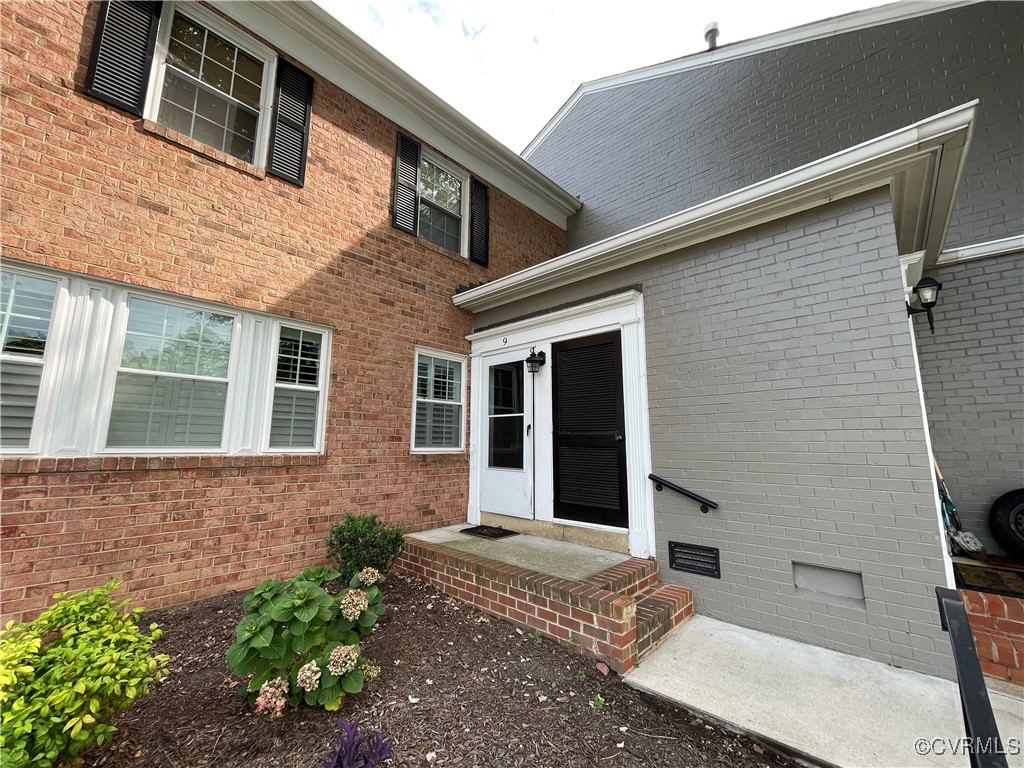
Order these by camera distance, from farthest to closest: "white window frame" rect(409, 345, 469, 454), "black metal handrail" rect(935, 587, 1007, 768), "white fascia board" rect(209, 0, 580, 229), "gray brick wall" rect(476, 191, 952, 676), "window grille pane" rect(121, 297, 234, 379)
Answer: "white window frame" rect(409, 345, 469, 454)
"white fascia board" rect(209, 0, 580, 229)
"window grille pane" rect(121, 297, 234, 379)
"gray brick wall" rect(476, 191, 952, 676)
"black metal handrail" rect(935, 587, 1007, 768)

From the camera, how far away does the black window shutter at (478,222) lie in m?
6.39

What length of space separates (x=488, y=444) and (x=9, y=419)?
421 centimetres

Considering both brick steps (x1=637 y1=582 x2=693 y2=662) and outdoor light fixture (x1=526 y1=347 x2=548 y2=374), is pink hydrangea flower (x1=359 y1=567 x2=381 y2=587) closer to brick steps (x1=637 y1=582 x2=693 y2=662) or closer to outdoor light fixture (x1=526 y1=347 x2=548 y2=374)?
brick steps (x1=637 y1=582 x2=693 y2=662)

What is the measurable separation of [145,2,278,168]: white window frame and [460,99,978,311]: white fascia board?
3.44 metres

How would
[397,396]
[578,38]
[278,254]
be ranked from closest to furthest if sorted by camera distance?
1. [278,254]
2. [397,396]
3. [578,38]

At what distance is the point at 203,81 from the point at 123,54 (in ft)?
2.04

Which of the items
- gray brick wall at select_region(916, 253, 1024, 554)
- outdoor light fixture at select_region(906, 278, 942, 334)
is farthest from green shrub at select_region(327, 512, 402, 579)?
gray brick wall at select_region(916, 253, 1024, 554)

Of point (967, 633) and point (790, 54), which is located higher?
point (790, 54)

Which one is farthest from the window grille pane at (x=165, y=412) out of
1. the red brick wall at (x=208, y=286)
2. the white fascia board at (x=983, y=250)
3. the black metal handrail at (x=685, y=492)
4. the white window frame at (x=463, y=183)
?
the white fascia board at (x=983, y=250)

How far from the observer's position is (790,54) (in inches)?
257

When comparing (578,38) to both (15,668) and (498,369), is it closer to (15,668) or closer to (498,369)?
(498,369)

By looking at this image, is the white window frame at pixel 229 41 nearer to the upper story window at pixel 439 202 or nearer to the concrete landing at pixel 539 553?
the upper story window at pixel 439 202

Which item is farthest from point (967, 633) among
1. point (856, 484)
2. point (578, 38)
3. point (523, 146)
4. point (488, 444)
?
point (523, 146)

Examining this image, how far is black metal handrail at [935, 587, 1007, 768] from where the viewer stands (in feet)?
3.77
